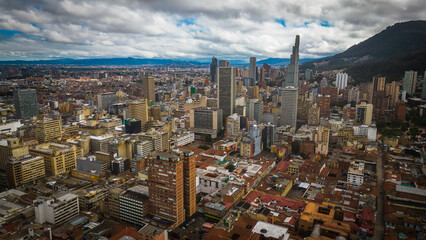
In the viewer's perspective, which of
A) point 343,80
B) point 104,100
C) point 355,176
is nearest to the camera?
point 355,176

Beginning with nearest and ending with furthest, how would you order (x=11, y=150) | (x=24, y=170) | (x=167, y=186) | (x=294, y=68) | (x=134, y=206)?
(x=167, y=186)
(x=134, y=206)
(x=24, y=170)
(x=11, y=150)
(x=294, y=68)

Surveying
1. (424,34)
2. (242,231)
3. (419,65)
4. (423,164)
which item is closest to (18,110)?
(242,231)

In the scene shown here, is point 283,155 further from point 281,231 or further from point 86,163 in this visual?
point 86,163

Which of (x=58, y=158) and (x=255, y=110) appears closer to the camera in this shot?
(x=58, y=158)

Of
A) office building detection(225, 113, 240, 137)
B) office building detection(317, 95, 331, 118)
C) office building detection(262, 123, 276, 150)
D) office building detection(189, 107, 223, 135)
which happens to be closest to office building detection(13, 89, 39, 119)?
office building detection(189, 107, 223, 135)

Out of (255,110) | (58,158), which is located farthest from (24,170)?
(255,110)

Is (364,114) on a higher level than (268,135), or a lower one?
higher

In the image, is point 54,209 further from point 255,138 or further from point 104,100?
point 104,100
